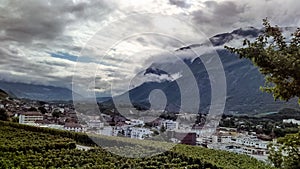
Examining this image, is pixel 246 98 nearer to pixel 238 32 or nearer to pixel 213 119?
pixel 238 32

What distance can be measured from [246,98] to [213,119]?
15.8 m

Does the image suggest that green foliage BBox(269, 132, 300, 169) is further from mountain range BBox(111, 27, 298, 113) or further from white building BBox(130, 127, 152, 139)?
white building BBox(130, 127, 152, 139)

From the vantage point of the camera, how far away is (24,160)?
9195 millimetres

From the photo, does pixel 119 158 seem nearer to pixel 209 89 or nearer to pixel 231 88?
pixel 209 89

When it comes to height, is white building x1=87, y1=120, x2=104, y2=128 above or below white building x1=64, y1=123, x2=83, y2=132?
above

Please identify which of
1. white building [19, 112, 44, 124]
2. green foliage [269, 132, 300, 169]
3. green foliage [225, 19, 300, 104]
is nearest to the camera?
green foliage [225, 19, 300, 104]

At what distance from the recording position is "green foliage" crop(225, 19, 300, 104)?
279 centimetres

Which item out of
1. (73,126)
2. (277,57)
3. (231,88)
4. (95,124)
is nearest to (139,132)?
(95,124)

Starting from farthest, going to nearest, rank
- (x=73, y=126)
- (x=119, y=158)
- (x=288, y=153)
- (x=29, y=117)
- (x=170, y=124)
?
1. (x=29, y=117)
2. (x=73, y=126)
3. (x=170, y=124)
4. (x=119, y=158)
5. (x=288, y=153)

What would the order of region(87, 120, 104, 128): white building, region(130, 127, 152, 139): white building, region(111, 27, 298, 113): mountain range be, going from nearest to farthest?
region(111, 27, 298, 113): mountain range
region(87, 120, 104, 128): white building
region(130, 127, 152, 139): white building

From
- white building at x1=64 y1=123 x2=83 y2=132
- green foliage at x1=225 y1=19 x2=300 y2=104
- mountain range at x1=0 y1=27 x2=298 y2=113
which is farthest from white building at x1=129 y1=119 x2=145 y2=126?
green foliage at x1=225 y1=19 x2=300 y2=104

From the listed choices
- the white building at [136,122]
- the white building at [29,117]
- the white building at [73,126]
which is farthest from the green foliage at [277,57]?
the white building at [29,117]

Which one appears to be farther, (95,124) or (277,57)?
(95,124)

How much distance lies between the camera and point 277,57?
279 centimetres
